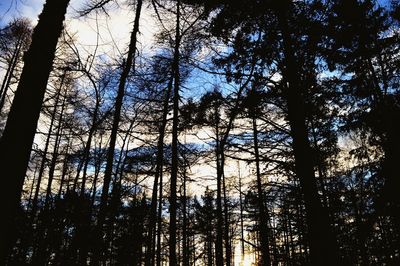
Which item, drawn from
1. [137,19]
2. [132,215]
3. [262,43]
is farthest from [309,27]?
[132,215]

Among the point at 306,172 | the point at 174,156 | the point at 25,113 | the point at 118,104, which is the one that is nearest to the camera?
the point at 25,113

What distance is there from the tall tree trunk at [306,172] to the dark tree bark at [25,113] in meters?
4.98

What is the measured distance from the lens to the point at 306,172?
5871mm

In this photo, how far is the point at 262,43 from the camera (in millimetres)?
7184

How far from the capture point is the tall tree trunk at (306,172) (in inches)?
215

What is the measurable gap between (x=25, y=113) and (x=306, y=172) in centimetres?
524

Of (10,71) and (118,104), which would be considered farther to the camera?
(10,71)

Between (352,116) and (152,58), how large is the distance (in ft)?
27.3

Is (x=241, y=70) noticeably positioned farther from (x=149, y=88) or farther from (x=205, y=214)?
(x=205, y=214)

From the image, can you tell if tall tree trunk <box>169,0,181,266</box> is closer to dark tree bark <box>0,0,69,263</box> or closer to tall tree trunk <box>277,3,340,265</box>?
tall tree trunk <box>277,3,340,265</box>

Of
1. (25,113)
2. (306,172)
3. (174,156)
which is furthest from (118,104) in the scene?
(25,113)

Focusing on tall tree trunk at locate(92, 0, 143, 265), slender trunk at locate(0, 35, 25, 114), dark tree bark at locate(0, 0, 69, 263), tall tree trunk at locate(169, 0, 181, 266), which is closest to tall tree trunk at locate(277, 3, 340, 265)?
tall tree trunk at locate(92, 0, 143, 265)

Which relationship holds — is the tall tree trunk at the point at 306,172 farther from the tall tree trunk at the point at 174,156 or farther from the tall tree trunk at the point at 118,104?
the tall tree trunk at the point at 174,156

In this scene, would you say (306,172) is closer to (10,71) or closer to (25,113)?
(25,113)
